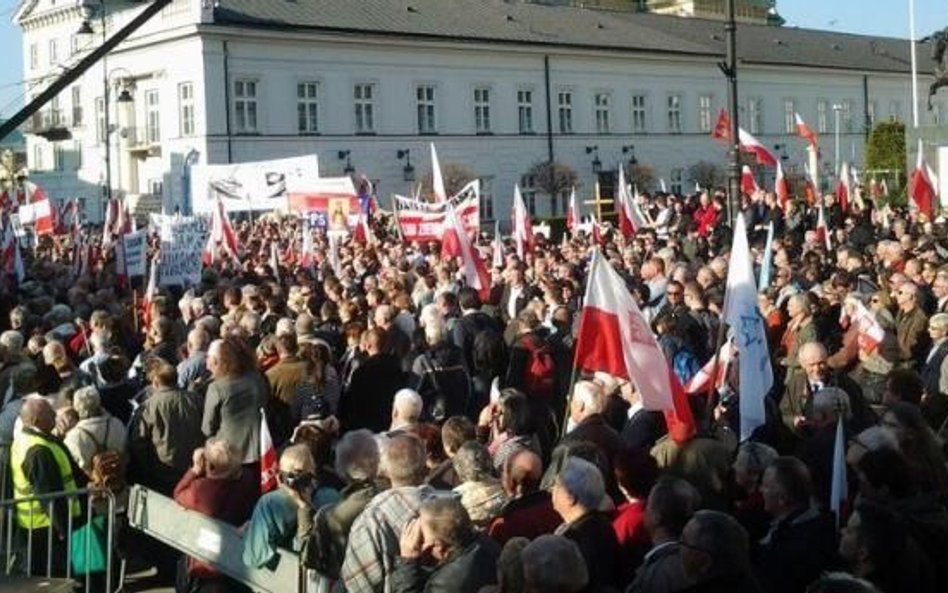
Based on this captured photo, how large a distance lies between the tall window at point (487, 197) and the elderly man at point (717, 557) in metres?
56.5

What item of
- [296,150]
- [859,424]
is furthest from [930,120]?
[859,424]

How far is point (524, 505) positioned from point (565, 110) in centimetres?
6032

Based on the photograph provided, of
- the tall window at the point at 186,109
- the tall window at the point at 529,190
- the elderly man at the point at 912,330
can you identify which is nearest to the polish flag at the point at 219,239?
the elderly man at the point at 912,330

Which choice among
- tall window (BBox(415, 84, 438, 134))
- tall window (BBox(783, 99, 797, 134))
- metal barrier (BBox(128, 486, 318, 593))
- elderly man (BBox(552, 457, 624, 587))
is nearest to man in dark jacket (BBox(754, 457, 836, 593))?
elderly man (BBox(552, 457, 624, 587))

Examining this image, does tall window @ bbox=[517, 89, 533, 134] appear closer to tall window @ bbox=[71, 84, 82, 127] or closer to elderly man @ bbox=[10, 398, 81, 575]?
tall window @ bbox=[71, 84, 82, 127]

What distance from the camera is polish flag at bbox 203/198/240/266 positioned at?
21797mm

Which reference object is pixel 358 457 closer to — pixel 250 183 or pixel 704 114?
pixel 250 183

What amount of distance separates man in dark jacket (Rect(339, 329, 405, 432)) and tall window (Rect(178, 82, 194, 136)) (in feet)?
148

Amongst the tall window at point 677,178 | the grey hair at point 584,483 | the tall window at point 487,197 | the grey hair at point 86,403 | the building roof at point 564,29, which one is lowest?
the grey hair at point 584,483

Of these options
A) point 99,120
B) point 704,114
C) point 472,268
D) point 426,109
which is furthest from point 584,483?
point 704,114

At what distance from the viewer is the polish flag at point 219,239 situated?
21.8m

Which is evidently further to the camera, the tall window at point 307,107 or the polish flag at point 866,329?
the tall window at point 307,107

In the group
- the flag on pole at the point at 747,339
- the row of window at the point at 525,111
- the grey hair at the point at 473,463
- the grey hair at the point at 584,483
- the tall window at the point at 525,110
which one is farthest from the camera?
the tall window at the point at 525,110

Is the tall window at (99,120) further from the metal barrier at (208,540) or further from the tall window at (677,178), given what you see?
the metal barrier at (208,540)
